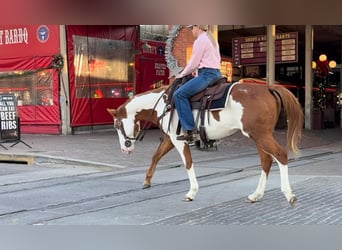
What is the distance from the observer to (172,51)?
15.6 metres

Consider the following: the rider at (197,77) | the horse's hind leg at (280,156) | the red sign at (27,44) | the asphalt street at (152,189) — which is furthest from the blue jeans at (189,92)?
the red sign at (27,44)

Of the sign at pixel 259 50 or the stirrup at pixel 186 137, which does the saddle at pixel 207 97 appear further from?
the sign at pixel 259 50

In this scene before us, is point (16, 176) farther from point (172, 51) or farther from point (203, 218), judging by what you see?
point (172, 51)

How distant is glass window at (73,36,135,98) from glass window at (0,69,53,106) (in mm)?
1204

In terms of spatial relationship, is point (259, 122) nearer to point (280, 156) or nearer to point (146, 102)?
point (280, 156)

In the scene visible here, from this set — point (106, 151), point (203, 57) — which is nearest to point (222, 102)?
point (203, 57)

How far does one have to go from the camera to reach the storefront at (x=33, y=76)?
64.1 ft

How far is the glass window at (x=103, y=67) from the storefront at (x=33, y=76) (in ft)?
3.25

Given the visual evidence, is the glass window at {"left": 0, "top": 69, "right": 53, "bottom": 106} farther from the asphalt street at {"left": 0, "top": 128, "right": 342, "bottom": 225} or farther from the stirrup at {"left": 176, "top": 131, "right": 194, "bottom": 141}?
the stirrup at {"left": 176, "top": 131, "right": 194, "bottom": 141}

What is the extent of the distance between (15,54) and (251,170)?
45.1 feet

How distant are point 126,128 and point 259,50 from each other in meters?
14.6

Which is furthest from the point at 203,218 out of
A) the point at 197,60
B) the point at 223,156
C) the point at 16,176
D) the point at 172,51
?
the point at 172,51

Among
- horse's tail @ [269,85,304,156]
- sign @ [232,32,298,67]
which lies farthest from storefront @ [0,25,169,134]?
horse's tail @ [269,85,304,156]

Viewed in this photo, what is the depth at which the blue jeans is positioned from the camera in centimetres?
647
